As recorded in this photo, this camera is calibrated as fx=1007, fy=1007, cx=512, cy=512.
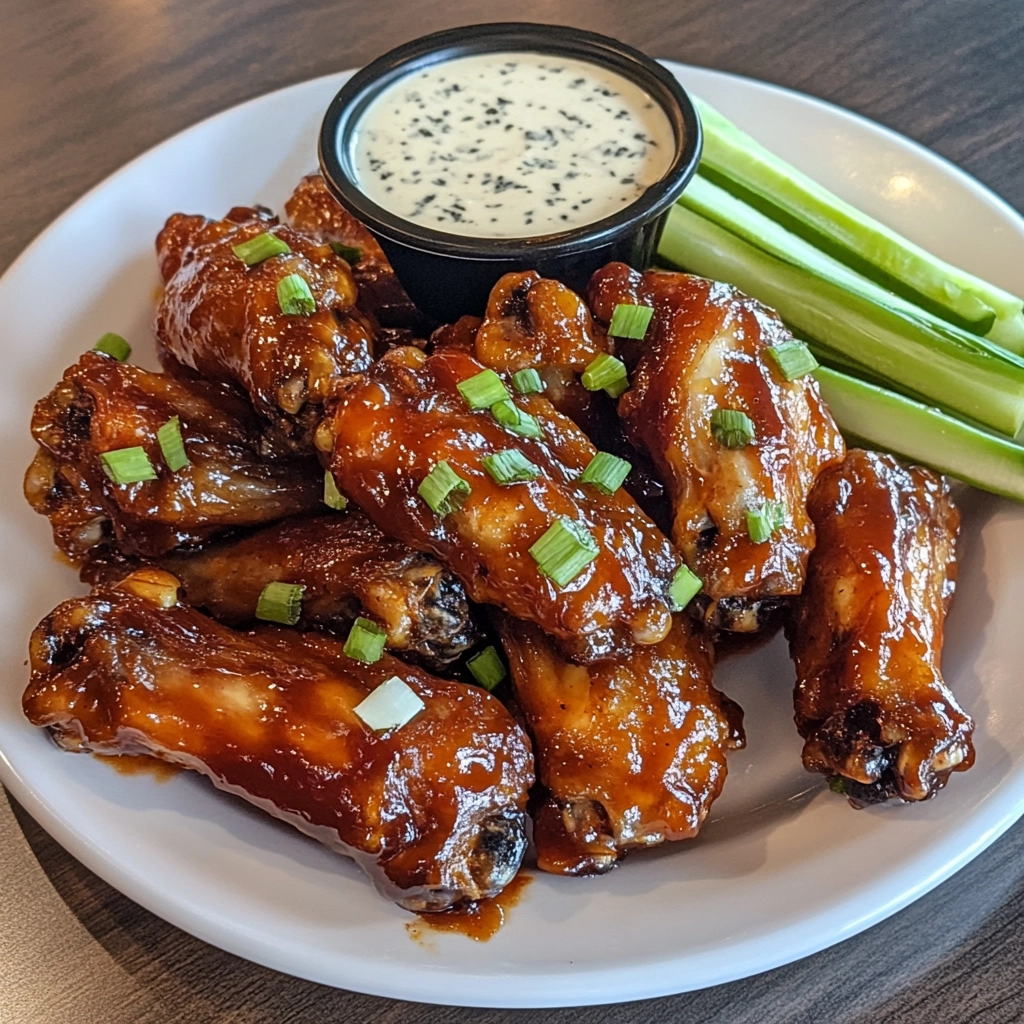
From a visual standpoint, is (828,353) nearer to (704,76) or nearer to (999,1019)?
(704,76)

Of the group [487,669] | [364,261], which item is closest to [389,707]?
[487,669]

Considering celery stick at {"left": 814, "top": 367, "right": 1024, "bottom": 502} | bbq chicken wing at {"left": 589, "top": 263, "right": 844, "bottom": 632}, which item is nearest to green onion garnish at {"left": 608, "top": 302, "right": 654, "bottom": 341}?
bbq chicken wing at {"left": 589, "top": 263, "right": 844, "bottom": 632}

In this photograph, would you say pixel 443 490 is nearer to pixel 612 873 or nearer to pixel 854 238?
pixel 612 873

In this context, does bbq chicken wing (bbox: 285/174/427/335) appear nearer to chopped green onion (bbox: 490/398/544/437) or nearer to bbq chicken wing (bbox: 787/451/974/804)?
chopped green onion (bbox: 490/398/544/437)

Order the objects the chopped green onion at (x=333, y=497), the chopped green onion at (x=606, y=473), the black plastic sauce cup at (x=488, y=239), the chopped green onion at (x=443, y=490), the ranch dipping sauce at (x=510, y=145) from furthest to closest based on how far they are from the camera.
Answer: the ranch dipping sauce at (x=510, y=145)
the black plastic sauce cup at (x=488, y=239)
the chopped green onion at (x=333, y=497)
the chopped green onion at (x=606, y=473)
the chopped green onion at (x=443, y=490)

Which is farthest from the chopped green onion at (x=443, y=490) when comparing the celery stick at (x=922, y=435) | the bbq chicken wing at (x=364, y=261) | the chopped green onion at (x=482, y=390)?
the celery stick at (x=922, y=435)

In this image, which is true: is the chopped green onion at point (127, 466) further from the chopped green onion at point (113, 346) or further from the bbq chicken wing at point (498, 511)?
the chopped green onion at point (113, 346)

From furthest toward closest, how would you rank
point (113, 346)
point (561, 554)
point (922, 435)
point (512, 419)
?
point (113, 346), point (922, 435), point (512, 419), point (561, 554)
